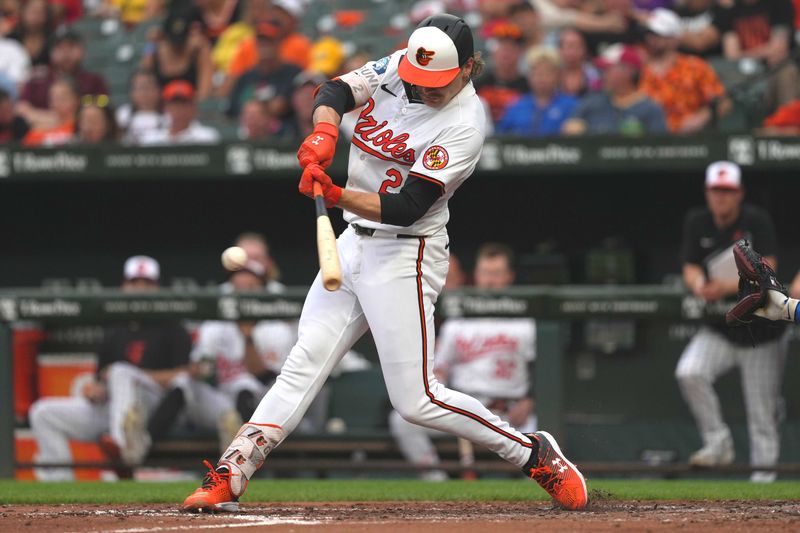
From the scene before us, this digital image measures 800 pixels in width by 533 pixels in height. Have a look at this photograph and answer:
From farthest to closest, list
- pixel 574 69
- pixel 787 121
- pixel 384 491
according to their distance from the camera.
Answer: pixel 574 69 → pixel 787 121 → pixel 384 491

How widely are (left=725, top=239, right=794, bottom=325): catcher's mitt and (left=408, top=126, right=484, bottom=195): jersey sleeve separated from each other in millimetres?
1123

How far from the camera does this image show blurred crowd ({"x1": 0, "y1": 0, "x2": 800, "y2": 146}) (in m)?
8.48

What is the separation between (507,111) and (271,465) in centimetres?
312

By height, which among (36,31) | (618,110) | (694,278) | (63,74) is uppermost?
(36,31)

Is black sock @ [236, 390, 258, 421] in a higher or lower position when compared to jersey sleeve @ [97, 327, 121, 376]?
lower

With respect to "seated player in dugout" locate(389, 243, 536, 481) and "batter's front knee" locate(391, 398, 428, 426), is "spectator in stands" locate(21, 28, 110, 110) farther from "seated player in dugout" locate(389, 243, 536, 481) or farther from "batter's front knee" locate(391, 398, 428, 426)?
→ "batter's front knee" locate(391, 398, 428, 426)

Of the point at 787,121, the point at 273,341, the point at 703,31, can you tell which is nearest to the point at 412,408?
the point at 273,341

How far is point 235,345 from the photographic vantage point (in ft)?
22.8

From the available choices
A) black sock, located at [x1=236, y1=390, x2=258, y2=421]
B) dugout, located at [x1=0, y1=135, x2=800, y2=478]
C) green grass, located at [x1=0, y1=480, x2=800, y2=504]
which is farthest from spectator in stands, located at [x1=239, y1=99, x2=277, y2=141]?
green grass, located at [x1=0, y1=480, x2=800, y2=504]

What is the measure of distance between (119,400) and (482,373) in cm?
195

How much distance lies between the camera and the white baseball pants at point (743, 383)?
6.48 meters

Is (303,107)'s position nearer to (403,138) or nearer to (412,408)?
(403,138)

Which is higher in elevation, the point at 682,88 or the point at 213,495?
the point at 682,88

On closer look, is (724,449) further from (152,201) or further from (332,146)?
(152,201)
